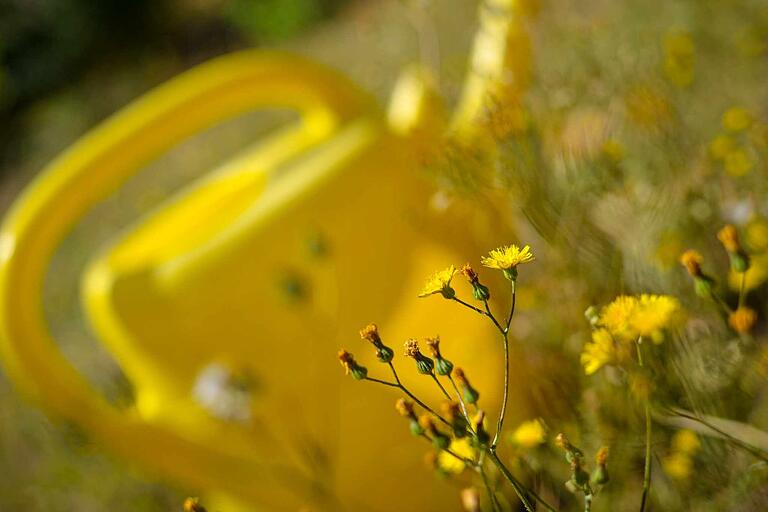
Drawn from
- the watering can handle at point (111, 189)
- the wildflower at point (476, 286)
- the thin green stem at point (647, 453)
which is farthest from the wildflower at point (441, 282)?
the watering can handle at point (111, 189)

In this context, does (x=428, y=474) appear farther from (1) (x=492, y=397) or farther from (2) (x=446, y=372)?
(2) (x=446, y=372)

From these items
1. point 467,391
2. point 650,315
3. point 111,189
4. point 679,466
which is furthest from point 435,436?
point 111,189

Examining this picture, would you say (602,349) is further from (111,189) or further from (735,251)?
(111,189)

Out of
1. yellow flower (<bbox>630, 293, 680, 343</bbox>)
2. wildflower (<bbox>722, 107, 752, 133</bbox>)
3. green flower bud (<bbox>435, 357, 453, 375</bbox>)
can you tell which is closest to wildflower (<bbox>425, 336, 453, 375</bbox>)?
green flower bud (<bbox>435, 357, 453, 375</bbox>)

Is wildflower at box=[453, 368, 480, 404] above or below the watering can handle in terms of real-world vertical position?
below

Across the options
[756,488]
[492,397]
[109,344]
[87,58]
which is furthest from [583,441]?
[87,58]

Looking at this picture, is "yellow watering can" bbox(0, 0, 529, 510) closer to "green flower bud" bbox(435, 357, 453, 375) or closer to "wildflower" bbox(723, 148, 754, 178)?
"wildflower" bbox(723, 148, 754, 178)
